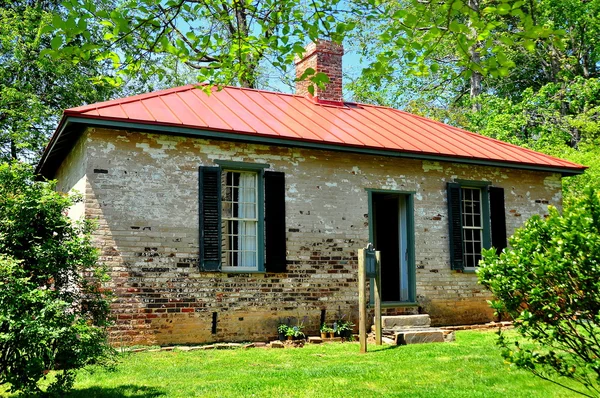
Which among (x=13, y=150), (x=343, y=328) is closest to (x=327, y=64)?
(x=343, y=328)

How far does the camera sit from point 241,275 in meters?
10.9

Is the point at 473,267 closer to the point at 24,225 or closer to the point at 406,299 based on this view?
the point at 406,299

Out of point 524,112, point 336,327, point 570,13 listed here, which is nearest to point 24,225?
point 336,327

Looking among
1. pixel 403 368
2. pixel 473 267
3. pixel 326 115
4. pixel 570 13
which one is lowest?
pixel 403 368

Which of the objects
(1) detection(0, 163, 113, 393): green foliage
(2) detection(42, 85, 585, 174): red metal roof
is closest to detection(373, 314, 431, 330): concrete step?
(2) detection(42, 85, 585, 174): red metal roof

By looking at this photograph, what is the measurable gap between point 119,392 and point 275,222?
5.11m

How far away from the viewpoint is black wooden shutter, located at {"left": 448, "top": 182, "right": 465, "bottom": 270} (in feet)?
42.5

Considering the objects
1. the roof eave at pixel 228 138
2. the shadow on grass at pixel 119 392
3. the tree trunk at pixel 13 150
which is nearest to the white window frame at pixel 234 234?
the roof eave at pixel 228 138

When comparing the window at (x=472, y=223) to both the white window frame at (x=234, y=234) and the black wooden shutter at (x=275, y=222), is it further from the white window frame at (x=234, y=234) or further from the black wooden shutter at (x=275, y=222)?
the white window frame at (x=234, y=234)

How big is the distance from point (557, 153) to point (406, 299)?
8914 millimetres

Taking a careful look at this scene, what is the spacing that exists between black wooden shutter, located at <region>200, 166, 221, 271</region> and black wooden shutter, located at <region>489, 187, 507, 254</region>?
636cm

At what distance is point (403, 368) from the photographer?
766 cm

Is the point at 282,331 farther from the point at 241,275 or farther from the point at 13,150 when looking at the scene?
the point at 13,150

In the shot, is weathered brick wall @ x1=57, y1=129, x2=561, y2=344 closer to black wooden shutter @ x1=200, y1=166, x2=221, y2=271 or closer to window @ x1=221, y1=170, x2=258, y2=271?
black wooden shutter @ x1=200, y1=166, x2=221, y2=271
